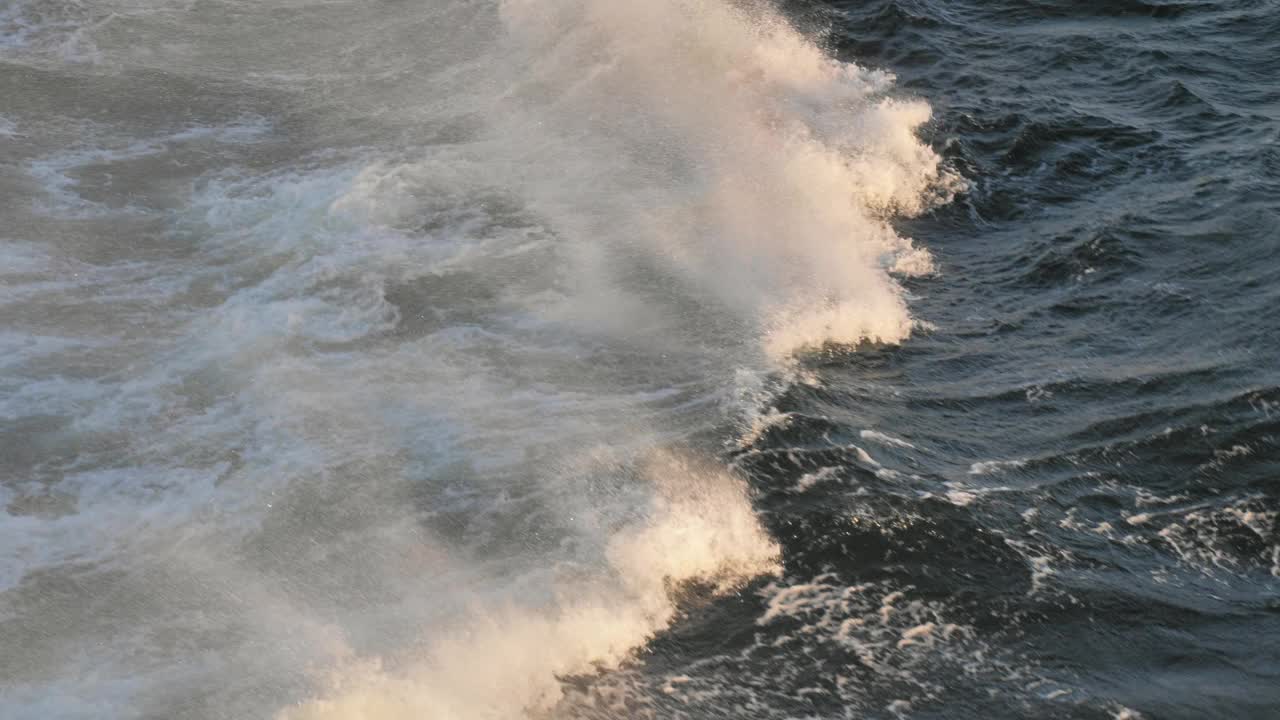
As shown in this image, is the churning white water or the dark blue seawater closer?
the churning white water

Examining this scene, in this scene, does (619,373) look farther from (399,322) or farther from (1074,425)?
(1074,425)

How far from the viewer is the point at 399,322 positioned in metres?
11.2

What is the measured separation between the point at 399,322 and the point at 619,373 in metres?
1.95

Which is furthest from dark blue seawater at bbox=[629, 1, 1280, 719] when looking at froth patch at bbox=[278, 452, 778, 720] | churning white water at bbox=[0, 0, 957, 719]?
churning white water at bbox=[0, 0, 957, 719]

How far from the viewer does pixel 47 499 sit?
8891 mm

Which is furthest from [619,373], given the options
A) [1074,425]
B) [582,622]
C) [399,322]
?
[1074,425]

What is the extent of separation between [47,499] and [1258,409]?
9292mm

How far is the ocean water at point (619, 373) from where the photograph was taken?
8.21 metres

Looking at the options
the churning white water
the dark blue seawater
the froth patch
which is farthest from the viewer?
the dark blue seawater

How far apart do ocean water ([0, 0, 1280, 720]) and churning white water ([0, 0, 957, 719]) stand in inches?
1.5

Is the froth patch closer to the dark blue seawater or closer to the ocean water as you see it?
the ocean water

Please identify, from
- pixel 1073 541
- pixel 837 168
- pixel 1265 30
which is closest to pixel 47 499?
pixel 1073 541

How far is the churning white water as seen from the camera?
26.8ft

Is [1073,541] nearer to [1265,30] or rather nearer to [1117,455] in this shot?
[1117,455]
